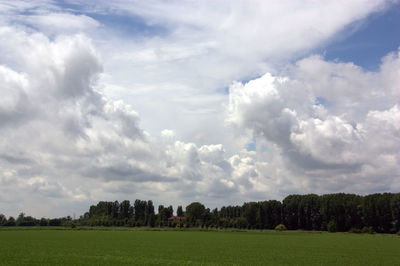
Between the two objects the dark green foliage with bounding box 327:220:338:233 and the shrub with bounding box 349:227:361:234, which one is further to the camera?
the dark green foliage with bounding box 327:220:338:233

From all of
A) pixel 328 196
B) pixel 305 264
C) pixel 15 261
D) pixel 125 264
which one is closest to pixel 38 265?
pixel 15 261

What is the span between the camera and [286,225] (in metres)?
183

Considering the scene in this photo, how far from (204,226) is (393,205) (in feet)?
299

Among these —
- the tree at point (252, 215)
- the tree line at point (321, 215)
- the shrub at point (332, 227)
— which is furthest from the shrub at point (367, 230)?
the tree at point (252, 215)

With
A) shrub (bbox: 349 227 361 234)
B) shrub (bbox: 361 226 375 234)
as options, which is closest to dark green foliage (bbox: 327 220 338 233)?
shrub (bbox: 349 227 361 234)

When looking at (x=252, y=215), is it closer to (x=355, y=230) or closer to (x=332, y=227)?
(x=332, y=227)

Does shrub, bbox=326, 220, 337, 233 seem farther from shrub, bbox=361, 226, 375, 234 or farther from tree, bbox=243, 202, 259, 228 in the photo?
tree, bbox=243, 202, 259, 228

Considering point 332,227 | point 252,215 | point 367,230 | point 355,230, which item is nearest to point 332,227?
point 332,227

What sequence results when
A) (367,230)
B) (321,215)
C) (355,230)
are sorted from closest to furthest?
(367,230) < (355,230) < (321,215)

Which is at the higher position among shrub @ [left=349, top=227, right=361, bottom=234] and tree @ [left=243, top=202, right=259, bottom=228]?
tree @ [left=243, top=202, right=259, bottom=228]

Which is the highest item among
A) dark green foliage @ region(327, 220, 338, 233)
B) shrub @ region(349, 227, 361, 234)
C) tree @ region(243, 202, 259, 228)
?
tree @ region(243, 202, 259, 228)

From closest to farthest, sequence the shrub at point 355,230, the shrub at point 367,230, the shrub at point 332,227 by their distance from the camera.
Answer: the shrub at point 367,230 → the shrub at point 355,230 → the shrub at point 332,227

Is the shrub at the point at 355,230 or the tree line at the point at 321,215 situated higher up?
the tree line at the point at 321,215

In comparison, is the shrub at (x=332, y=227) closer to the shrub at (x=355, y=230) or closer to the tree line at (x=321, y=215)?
the tree line at (x=321, y=215)
